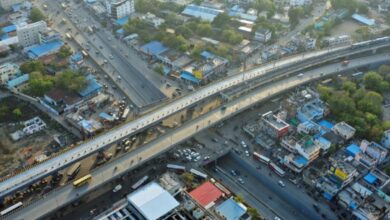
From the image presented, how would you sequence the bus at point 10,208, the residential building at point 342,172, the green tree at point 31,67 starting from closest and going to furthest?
the bus at point 10,208 < the residential building at point 342,172 < the green tree at point 31,67

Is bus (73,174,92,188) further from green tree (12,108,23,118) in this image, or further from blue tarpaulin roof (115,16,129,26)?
blue tarpaulin roof (115,16,129,26)

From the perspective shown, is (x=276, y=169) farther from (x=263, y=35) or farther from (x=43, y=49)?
(x=43, y=49)

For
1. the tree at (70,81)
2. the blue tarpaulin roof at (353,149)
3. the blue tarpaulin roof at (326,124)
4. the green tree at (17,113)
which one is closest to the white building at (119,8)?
the tree at (70,81)

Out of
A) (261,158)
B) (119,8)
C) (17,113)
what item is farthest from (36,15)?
(261,158)

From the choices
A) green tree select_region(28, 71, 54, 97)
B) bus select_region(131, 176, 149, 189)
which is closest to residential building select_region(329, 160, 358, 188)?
bus select_region(131, 176, 149, 189)

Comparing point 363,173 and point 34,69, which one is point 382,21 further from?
point 34,69

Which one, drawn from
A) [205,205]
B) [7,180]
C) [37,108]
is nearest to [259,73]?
[205,205]

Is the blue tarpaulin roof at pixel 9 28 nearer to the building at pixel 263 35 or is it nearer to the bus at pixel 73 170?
the bus at pixel 73 170
